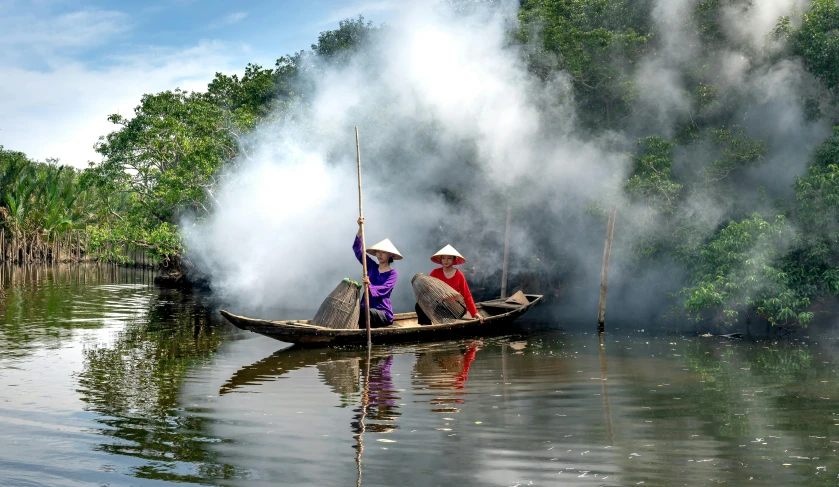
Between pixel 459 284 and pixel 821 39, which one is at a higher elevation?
pixel 821 39

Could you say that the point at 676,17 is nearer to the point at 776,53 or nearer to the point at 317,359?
the point at 776,53

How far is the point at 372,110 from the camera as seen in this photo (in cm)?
1745

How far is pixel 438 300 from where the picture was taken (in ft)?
38.5

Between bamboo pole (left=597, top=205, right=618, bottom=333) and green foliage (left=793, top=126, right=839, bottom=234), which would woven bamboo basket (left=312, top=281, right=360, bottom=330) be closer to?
bamboo pole (left=597, top=205, right=618, bottom=333)

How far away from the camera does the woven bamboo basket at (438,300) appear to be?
11.7 metres

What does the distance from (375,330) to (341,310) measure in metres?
0.58

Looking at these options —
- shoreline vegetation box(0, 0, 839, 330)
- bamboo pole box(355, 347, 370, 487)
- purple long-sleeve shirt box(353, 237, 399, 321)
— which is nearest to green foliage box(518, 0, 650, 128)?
shoreline vegetation box(0, 0, 839, 330)

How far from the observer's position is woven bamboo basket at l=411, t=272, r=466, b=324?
1174 centimetres

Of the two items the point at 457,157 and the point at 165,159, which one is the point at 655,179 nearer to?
the point at 457,157

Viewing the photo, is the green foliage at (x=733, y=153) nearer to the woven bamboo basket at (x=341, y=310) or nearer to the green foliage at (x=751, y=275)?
the green foliage at (x=751, y=275)

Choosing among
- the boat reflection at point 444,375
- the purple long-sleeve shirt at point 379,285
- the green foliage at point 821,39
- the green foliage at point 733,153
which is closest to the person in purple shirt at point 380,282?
the purple long-sleeve shirt at point 379,285

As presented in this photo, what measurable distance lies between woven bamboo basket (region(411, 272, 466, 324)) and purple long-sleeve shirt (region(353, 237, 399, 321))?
66cm

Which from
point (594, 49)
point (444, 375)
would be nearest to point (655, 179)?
Answer: point (594, 49)

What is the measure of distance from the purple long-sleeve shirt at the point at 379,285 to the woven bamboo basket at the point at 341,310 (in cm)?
47
